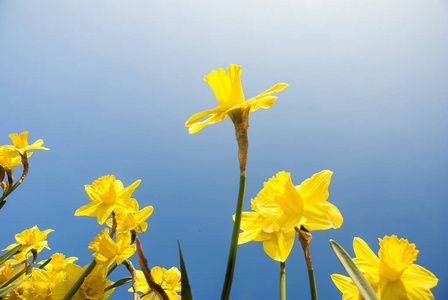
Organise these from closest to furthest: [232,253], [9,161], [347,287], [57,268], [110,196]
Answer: [232,253] < [347,287] < [110,196] < [57,268] < [9,161]

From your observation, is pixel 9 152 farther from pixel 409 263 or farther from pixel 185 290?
pixel 409 263

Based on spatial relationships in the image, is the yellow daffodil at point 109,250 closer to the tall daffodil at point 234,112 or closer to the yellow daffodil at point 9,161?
the tall daffodil at point 234,112

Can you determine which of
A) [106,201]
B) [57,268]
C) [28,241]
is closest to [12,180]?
[28,241]

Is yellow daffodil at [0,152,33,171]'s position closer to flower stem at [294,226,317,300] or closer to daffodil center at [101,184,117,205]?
daffodil center at [101,184,117,205]

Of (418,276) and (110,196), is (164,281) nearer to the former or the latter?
(110,196)

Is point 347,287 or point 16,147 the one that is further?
point 16,147

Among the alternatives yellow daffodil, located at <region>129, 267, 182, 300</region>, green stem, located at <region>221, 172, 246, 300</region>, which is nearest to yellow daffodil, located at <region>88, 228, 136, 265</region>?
yellow daffodil, located at <region>129, 267, 182, 300</region>
